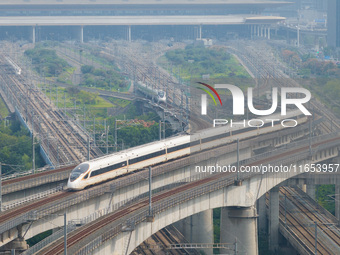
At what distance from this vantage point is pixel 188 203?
208ft

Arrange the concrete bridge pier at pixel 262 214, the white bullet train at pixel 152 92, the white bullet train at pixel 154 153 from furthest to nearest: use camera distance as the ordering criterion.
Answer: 1. the white bullet train at pixel 152 92
2. the concrete bridge pier at pixel 262 214
3. the white bullet train at pixel 154 153

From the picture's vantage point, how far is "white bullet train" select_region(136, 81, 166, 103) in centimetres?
14164

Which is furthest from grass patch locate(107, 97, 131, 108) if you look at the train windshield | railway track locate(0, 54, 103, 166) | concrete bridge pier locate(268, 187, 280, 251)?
the train windshield

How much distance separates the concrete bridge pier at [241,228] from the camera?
69375 millimetres

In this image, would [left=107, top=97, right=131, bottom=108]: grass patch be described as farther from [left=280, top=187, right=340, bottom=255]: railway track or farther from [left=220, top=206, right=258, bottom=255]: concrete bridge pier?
[left=220, top=206, right=258, bottom=255]: concrete bridge pier

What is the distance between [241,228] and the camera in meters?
69.8

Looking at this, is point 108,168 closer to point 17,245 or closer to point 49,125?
point 17,245

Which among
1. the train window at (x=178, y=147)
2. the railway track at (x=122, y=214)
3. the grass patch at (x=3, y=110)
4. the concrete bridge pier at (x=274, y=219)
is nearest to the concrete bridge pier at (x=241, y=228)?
the railway track at (x=122, y=214)

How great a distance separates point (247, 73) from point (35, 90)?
5194 centimetres

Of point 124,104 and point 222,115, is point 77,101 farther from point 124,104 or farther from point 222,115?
point 222,115

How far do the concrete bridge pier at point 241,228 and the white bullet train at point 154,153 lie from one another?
8833 mm

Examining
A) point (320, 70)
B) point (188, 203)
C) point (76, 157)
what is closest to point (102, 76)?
point (320, 70)

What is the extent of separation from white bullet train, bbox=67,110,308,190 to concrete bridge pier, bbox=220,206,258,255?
8.83 m

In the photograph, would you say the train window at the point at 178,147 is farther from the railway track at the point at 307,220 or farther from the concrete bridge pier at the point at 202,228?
the railway track at the point at 307,220
